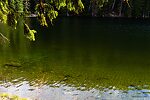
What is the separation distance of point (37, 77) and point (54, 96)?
253 inches

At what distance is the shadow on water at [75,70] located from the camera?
26453 millimetres

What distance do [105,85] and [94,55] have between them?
52.6 ft

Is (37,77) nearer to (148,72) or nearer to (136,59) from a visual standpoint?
(148,72)

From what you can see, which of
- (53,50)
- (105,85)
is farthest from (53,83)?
(53,50)

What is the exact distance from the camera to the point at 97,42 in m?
57.2

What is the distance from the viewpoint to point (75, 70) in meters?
34.4

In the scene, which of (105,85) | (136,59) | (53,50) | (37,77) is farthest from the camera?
(53,50)

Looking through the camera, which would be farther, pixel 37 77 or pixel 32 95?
pixel 37 77

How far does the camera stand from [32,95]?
25141 millimetres

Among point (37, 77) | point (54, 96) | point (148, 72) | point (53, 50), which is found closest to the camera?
point (54, 96)

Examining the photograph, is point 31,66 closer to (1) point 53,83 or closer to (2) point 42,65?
(2) point 42,65

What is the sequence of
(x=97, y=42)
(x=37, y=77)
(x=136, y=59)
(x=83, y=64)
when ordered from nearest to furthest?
(x=37, y=77) < (x=83, y=64) < (x=136, y=59) < (x=97, y=42)

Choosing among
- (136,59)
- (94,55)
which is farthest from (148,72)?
(94,55)

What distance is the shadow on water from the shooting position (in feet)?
86.8
